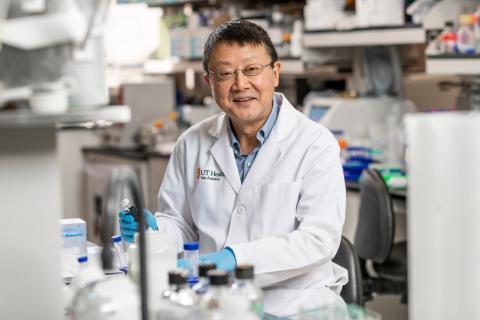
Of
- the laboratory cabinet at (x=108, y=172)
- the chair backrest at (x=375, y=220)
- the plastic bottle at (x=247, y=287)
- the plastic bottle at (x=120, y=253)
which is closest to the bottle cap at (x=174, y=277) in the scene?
the plastic bottle at (x=247, y=287)

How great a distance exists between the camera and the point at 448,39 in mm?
4211

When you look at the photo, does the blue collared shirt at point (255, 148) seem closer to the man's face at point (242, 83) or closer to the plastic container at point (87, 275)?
the man's face at point (242, 83)

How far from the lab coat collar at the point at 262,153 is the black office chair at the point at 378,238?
1.24 m

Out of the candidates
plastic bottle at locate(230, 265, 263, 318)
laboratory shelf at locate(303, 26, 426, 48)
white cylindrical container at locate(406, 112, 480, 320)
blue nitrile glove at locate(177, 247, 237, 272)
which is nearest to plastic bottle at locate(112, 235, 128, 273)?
blue nitrile glove at locate(177, 247, 237, 272)

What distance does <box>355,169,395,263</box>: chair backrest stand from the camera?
3871 millimetres

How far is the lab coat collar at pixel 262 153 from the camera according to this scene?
269 centimetres

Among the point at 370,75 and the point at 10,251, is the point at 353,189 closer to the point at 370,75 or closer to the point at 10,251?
the point at 370,75

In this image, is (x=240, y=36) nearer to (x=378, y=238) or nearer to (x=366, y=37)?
(x=378, y=238)

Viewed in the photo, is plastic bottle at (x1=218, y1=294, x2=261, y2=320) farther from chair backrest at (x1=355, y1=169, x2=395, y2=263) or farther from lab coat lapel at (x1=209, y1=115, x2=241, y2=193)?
chair backrest at (x1=355, y1=169, x2=395, y2=263)

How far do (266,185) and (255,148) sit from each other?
0.51 feet

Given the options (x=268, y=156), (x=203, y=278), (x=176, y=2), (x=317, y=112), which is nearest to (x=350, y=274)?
(x=268, y=156)

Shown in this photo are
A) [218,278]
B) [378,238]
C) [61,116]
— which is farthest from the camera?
[378,238]

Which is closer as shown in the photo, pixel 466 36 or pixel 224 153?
pixel 224 153

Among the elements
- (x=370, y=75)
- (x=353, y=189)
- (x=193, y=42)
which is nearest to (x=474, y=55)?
(x=353, y=189)
